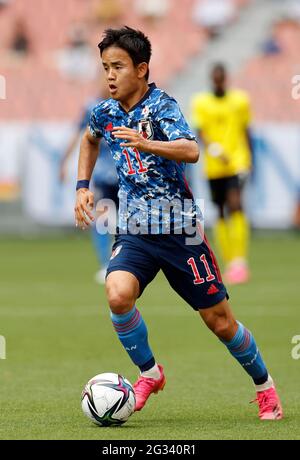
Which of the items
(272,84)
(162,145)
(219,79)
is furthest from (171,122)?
(272,84)

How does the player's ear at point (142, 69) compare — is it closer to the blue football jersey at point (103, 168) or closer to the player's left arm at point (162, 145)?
the player's left arm at point (162, 145)

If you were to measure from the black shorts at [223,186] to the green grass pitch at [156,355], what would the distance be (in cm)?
112

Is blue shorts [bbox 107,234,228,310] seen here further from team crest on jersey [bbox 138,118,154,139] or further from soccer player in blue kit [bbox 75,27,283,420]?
team crest on jersey [bbox 138,118,154,139]

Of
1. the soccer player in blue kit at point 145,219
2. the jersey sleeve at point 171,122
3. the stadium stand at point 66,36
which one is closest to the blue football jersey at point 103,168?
the soccer player in blue kit at point 145,219

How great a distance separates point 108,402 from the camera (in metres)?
5.96

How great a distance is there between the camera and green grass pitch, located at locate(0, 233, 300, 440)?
5957 mm

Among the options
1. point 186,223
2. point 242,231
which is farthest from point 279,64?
point 186,223

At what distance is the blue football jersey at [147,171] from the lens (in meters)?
6.19

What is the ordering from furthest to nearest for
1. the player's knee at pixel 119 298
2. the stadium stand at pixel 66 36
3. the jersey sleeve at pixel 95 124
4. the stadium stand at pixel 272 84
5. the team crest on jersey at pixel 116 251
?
1. the stadium stand at pixel 66 36
2. the stadium stand at pixel 272 84
3. the jersey sleeve at pixel 95 124
4. the team crest on jersey at pixel 116 251
5. the player's knee at pixel 119 298

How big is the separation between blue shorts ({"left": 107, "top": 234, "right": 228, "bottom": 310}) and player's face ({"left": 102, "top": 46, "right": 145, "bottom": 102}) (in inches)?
32.1

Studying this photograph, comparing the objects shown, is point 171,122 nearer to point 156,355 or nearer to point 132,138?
point 132,138

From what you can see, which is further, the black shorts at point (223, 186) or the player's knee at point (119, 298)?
the black shorts at point (223, 186)

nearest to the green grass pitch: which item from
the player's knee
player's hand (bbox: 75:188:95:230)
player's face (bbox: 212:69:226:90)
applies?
the player's knee

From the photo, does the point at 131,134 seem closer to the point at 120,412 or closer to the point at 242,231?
the point at 120,412
